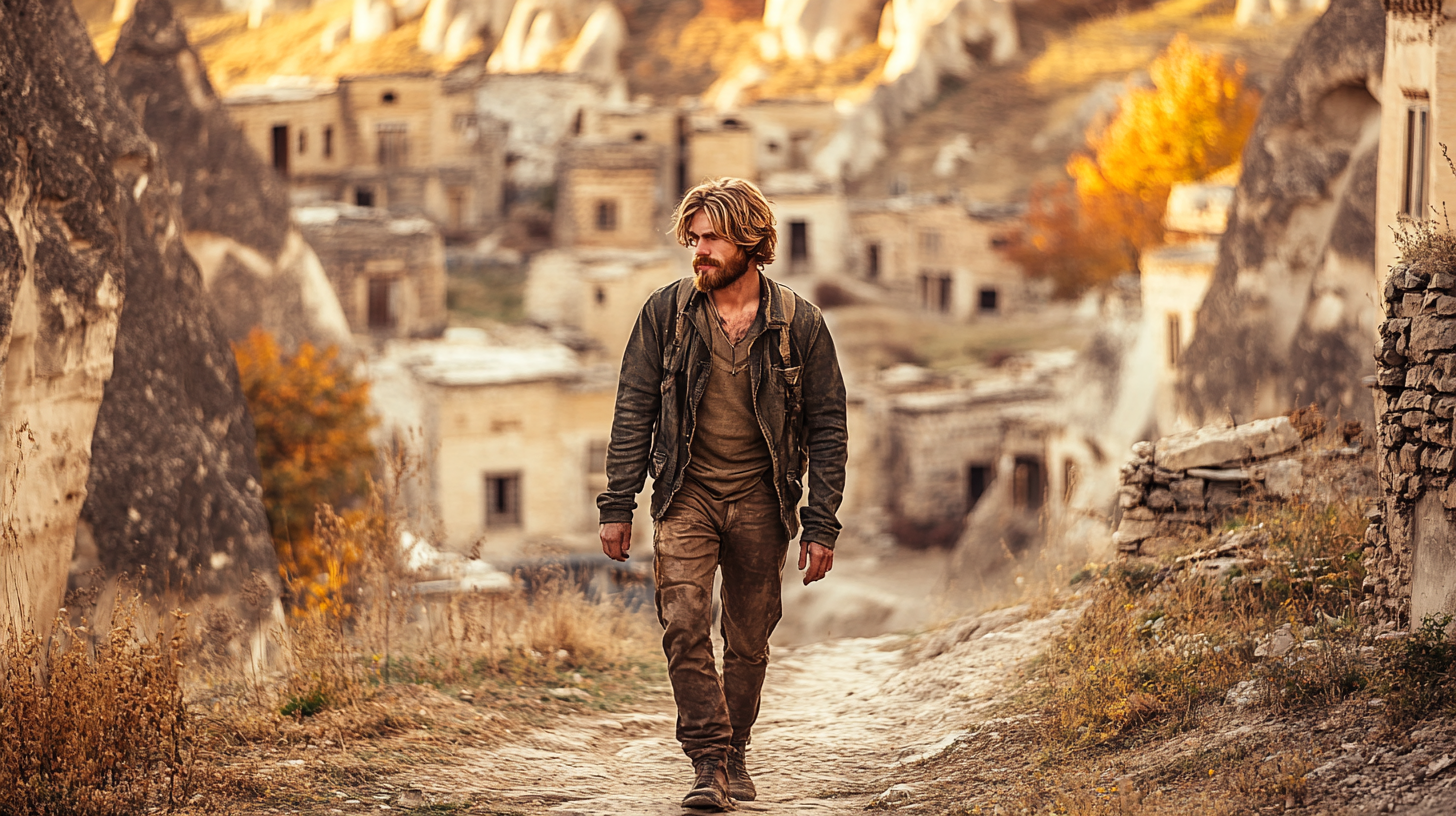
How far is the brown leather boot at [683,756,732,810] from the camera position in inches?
202

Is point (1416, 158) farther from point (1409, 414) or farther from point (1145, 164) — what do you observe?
point (1145, 164)

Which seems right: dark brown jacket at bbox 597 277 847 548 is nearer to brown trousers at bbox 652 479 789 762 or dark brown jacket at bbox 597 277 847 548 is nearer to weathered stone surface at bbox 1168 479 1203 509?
brown trousers at bbox 652 479 789 762

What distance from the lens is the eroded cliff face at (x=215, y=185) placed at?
24500mm

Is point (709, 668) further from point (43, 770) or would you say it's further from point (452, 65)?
point (452, 65)

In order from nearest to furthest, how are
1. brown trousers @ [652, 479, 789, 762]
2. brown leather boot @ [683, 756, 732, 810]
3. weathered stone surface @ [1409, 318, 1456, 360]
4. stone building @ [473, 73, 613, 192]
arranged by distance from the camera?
brown leather boot @ [683, 756, 732, 810], brown trousers @ [652, 479, 789, 762], weathered stone surface @ [1409, 318, 1456, 360], stone building @ [473, 73, 613, 192]

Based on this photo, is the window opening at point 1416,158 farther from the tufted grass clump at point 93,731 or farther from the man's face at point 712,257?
the tufted grass clump at point 93,731

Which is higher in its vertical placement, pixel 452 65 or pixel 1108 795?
pixel 452 65

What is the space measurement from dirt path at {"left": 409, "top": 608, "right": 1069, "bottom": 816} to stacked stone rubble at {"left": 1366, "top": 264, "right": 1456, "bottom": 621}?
5.76ft

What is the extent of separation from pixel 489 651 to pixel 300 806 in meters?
2.41

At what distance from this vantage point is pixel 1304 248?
2014 cm

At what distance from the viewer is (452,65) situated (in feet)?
217

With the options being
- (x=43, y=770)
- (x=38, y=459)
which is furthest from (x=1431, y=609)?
(x=38, y=459)

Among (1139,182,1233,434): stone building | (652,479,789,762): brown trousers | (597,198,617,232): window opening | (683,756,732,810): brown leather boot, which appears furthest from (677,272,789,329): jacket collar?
(597,198,617,232): window opening

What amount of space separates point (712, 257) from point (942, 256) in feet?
127
